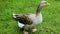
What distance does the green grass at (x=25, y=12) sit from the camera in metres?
5.66

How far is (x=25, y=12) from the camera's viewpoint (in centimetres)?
649

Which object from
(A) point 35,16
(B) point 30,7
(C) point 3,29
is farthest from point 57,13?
(C) point 3,29

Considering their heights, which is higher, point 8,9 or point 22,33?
point 8,9

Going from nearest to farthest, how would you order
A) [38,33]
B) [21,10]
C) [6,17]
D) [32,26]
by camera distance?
[32,26] → [38,33] → [6,17] → [21,10]

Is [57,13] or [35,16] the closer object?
[35,16]

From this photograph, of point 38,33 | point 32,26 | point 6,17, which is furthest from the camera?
point 6,17

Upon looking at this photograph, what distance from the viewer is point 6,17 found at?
6.18 metres

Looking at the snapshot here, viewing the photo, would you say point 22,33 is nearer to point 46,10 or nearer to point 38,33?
point 38,33

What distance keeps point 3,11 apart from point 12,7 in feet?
1.38

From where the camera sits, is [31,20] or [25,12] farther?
[25,12]

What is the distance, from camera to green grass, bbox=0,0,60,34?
5.66 metres

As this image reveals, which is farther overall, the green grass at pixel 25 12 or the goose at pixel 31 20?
the green grass at pixel 25 12

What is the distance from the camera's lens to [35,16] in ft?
17.1

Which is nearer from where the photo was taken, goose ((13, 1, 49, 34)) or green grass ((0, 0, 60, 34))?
goose ((13, 1, 49, 34))
